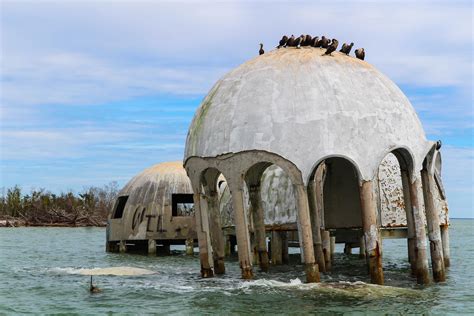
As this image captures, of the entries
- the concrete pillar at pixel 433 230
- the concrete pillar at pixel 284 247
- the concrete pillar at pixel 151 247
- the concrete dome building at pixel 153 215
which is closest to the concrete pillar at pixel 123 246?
the concrete dome building at pixel 153 215

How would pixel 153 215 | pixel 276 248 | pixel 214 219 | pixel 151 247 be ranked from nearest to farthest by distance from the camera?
pixel 214 219 → pixel 276 248 → pixel 151 247 → pixel 153 215

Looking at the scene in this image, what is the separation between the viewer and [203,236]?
25.3 m

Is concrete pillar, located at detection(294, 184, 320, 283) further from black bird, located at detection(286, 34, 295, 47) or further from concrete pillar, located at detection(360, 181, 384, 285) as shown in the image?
black bird, located at detection(286, 34, 295, 47)

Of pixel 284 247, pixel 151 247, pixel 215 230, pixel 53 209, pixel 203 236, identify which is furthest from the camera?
pixel 53 209

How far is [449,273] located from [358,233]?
776 cm

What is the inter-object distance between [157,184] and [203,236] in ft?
72.6

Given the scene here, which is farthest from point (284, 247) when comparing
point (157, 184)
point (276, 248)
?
point (157, 184)

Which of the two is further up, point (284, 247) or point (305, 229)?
point (305, 229)

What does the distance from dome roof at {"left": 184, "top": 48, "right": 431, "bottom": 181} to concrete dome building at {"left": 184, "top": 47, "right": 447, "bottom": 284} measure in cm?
3

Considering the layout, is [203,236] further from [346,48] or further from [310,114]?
[346,48]

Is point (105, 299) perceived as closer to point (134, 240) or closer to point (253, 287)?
point (253, 287)

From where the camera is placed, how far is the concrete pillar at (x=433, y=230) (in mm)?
24547

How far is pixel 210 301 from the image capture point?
2123 cm

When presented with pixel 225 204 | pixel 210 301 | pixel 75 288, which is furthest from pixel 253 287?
pixel 225 204
